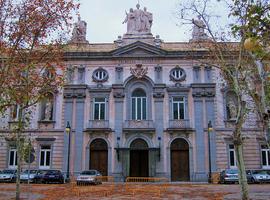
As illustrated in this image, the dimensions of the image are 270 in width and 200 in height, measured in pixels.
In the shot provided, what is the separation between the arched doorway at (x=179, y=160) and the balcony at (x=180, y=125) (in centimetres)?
134

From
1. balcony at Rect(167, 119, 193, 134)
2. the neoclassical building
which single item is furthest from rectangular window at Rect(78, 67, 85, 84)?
balcony at Rect(167, 119, 193, 134)

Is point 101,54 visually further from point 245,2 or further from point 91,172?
point 245,2

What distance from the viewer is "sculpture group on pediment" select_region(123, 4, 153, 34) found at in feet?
127

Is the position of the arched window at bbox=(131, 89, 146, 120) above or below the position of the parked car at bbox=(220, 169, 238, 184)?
above

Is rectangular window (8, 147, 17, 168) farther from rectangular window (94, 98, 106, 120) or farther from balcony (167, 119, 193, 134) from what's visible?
balcony (167, 119, 193, 134)

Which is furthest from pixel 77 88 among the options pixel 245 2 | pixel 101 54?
pixel 245 2

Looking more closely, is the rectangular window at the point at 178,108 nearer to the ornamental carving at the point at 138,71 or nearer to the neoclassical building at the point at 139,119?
the neoclassical building at the point at 139,119

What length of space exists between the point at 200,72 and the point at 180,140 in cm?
757

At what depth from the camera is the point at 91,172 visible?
30672mm

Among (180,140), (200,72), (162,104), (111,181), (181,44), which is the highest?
(181,44)

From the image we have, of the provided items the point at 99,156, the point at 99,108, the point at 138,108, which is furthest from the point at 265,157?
the point at 99,108

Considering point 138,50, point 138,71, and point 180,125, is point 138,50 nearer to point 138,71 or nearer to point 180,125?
point 138,71

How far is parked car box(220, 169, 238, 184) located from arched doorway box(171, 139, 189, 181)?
4.14m

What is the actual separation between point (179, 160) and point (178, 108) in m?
5.36
